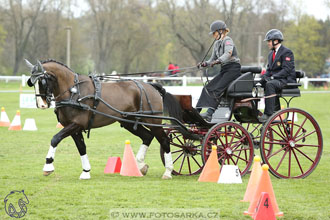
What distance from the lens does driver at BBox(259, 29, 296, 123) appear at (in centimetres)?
914

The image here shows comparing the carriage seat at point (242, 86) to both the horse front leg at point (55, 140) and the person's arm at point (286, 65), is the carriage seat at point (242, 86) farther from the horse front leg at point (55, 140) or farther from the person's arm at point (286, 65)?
the horse front leg at point (55, 140)

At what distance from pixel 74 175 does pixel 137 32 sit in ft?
166

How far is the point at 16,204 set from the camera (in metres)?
6.77

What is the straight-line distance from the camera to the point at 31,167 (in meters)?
10.1

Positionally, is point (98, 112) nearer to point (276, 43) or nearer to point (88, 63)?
point (276, 43)

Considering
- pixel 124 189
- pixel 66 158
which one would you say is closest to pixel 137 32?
pixel 66 158

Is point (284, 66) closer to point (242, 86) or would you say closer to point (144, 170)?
point (242, 86)

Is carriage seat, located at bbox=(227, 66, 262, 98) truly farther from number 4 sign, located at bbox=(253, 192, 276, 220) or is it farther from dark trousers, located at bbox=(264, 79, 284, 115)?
number 4 sign, located at bbox=(253, 192, 276, 220)

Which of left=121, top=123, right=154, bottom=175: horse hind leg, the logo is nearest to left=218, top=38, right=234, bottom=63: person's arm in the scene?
left=121, top=123, right=154, bottom=175: horse hind leg

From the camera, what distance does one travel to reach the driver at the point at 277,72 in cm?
914

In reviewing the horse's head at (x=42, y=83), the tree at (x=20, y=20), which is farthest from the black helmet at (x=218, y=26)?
the tree at (x=20, y=20)

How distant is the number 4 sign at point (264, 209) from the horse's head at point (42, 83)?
396cm

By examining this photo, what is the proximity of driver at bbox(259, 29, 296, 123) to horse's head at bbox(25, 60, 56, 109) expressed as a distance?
3.52 m

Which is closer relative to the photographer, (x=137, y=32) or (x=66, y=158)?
(x=66, y=158)
